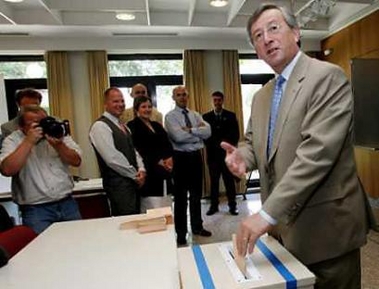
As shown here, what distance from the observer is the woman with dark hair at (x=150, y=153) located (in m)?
2.82

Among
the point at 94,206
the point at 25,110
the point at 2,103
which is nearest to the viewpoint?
the point at 25,110

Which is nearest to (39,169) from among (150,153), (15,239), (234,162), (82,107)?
(15,239)

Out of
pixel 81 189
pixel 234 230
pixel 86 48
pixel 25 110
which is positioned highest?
pixel 86 48

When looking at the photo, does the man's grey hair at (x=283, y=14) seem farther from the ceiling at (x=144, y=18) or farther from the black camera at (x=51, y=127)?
the ceiling at (x=144, y=18)

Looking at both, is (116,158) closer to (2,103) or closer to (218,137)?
(218,137)

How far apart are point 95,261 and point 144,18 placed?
12.6 ft

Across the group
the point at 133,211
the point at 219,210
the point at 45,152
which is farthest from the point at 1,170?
the point at 219,210

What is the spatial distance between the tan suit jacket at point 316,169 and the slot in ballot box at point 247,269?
3.4 inches

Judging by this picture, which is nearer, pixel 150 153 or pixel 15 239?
pixel 15 239

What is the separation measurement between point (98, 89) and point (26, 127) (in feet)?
10.8

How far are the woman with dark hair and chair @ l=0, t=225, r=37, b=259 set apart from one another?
124 centimetres

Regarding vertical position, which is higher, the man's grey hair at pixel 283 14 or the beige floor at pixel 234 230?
the man's grey hair at pixel 283 14

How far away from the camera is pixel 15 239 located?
1513mm

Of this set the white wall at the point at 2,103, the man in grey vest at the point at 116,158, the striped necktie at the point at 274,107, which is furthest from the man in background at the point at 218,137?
the striped necktie at the point at 274,107
